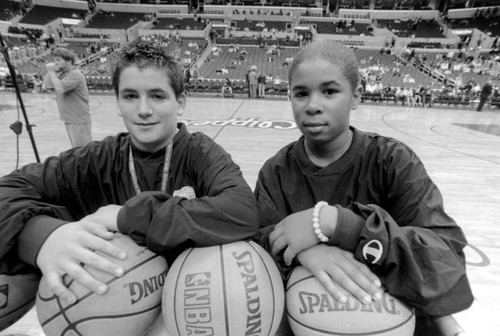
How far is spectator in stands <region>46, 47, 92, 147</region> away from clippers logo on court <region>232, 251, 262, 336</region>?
339cm

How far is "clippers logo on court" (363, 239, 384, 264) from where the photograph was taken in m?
0.87

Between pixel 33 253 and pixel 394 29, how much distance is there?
102 feet

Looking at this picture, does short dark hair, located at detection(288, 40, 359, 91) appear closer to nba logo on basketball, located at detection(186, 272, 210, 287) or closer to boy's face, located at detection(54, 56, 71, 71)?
nba logo on basketball, located at detection(186, 272, 210, 287)

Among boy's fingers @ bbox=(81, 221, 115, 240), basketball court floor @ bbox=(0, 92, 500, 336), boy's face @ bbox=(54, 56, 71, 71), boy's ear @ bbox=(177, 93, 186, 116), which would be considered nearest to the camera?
boy's fingers @ bbox=(81, 221, 115, 240)

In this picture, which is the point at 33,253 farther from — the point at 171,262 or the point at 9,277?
the point at 171,262

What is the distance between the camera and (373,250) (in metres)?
0.88

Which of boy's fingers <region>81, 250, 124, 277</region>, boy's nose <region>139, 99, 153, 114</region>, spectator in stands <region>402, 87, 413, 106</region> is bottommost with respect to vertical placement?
spectator in stands <region>402, 87, 413, 106</region>

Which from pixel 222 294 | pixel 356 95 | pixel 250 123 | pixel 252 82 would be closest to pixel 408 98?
pixel 252 82

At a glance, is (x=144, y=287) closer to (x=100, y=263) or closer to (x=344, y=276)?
(x=100, y=263)

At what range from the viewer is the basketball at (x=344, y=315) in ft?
2.90

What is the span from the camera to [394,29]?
27141 mm

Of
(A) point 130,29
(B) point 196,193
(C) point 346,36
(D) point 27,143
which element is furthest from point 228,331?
(A) point 130,29

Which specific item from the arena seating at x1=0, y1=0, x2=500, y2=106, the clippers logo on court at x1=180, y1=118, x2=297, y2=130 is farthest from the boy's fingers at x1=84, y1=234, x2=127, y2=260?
the arena seating at x1=0, y1=0, x2=500, y2=106

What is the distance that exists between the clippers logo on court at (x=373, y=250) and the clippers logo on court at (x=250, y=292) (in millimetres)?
324
